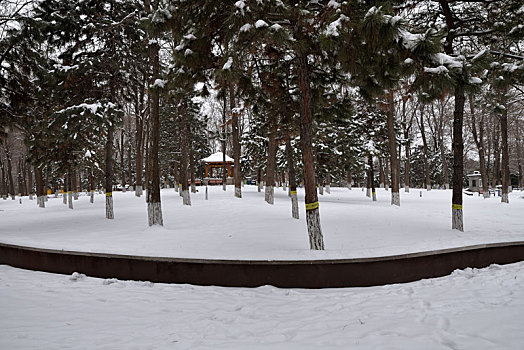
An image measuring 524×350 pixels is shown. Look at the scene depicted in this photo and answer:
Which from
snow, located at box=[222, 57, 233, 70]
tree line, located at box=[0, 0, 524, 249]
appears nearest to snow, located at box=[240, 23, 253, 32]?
tree line, located at box=[0, 0, 524, 249]

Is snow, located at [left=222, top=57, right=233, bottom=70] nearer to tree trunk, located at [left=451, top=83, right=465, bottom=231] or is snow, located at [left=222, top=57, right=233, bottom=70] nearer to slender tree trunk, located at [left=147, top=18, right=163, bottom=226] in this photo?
slender tree trunk, located at [left=147, top=18, right=163, bottom=226]

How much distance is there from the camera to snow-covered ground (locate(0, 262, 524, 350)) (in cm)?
328

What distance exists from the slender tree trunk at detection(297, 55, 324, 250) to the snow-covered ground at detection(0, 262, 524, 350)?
1.86m

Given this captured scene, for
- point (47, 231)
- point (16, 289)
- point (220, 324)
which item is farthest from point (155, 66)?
point (220, 324)

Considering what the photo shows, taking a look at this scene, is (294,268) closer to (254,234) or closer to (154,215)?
(254,234)

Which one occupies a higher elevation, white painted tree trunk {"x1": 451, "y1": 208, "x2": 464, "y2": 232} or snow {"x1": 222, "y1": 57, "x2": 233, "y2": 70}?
snow {"x1": 222, "y1": 57, "x2": 233, "y2": 70}

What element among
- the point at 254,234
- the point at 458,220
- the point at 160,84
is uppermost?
the point at 160,84

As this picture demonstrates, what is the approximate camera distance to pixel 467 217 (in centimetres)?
1226

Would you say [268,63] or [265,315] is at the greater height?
[268,63]

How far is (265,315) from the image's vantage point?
418 centimetres

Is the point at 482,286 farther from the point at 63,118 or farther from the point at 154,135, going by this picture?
the point at 63,118

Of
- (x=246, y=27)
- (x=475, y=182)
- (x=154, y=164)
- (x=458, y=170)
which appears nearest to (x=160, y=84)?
(x=154, y=164)

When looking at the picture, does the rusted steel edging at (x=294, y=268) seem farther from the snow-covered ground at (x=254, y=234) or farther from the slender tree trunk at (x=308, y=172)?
the slender tree trunk at (x=308, y=172)

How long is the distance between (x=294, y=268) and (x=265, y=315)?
1205mm
